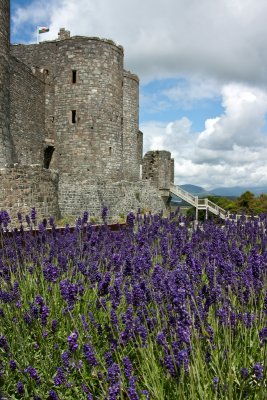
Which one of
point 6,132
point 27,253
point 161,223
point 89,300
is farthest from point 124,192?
point 89,300

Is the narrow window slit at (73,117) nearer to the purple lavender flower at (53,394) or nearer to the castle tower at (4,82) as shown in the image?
the castle tower at (4,82)

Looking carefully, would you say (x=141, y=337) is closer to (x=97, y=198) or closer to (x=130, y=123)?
(x=97, y=198)

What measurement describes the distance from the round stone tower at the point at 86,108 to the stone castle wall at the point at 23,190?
7.16 metres

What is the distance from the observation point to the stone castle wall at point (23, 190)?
431 inches

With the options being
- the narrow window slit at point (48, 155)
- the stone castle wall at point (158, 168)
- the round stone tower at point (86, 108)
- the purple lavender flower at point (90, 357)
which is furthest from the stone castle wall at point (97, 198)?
the purple lavender flower at point (90, 357)

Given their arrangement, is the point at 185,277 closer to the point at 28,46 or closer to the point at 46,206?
the point at 46,206

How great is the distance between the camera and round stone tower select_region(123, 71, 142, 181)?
23250mm

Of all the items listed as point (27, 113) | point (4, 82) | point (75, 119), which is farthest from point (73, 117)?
point (4, 82)

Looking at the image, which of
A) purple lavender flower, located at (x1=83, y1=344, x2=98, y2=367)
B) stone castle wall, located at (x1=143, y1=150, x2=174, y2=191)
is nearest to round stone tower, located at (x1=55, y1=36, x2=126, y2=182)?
stone castle wall, located at (x1=143, y1=150, x2=174, y2=191)

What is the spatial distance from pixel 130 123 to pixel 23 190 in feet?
44.5

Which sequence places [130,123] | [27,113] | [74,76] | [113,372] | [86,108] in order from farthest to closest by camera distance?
[130,123]
[74,76]
[86,108]
[27,113]
[113,372]

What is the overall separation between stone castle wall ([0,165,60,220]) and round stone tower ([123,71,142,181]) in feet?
39.2

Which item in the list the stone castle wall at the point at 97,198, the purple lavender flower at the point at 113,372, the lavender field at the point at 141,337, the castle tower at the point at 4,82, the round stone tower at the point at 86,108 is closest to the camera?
the purple lavender flower at the point at 113,372

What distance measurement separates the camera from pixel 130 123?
2366cm
